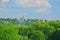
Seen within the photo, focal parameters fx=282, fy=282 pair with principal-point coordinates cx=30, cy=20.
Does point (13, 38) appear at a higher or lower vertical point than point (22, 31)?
higher

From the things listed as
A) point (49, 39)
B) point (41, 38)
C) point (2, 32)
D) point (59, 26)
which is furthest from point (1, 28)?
point (59, 26)

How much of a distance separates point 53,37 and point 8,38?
19.1 meters

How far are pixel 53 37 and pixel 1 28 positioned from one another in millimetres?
16586

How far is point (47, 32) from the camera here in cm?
6619

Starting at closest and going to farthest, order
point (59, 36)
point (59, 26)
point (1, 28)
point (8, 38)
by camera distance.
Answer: point (8, 38)
point (1, 28)
point (59, 36)
point (59, 26)

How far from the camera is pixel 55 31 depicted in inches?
2650

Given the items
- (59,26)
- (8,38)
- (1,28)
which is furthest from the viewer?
(59,26)

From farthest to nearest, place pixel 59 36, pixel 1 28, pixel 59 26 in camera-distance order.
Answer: pixel 59 26, pixel 59 36, pixel 1 28

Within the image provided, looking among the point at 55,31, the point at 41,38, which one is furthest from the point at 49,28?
the point at 41,38

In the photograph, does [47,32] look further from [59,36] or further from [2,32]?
[2,32]

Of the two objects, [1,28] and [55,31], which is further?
[55,31]

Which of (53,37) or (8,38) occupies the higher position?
(8,38)

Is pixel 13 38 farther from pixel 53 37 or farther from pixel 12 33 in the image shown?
pixel 53 37

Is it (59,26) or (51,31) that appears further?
(59,26)
